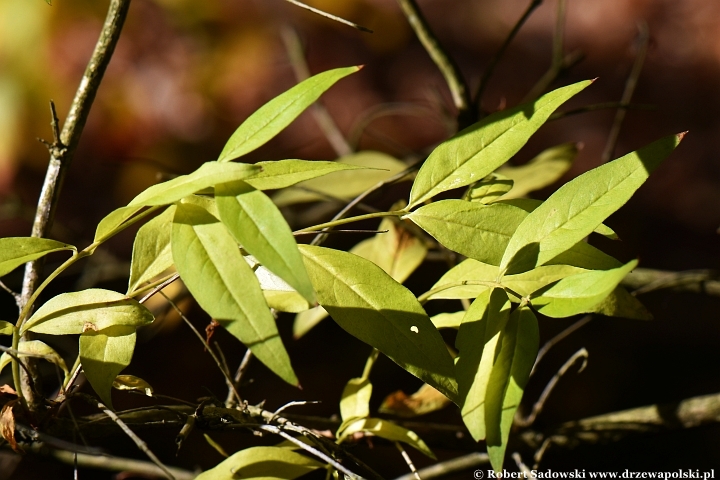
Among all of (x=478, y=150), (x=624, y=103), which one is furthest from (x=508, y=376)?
(x=624, y=103)

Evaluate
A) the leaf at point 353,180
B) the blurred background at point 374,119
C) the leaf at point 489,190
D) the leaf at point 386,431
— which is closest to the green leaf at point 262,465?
the leaf at point 386,431

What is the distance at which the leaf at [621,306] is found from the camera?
1.58 ft

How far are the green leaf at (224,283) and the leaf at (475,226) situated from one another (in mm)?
142

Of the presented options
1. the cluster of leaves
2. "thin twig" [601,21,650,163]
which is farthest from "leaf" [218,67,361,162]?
"thin twig" [601,21,650,163]

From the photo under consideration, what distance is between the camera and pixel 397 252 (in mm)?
789

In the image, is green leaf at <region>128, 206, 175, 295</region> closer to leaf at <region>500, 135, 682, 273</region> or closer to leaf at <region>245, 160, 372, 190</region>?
leaf at <region>245, 160, 372, 190</region>

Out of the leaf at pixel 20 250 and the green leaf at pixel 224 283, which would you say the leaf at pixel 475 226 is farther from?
the leaf at pixel 20 250

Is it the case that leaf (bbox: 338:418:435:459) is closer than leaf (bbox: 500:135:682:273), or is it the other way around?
leaf (bbox: 500:135:682:273)

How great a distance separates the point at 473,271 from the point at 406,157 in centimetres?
70

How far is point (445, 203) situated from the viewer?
1.53 ft

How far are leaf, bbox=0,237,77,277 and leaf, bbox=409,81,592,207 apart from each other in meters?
0.27

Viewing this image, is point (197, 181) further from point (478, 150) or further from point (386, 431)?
point (386, 431)

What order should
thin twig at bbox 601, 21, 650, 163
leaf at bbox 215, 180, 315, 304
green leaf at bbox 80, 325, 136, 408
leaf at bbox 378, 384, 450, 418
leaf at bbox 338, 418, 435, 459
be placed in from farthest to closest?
thin twig at bbox 601, 21, 650, 163, leaf at bbox 378, 384, 450, 418, leaf at bbox 338, 418, 435, 459, green leaf at bbox 80, 325, 136, 408, leaf at bbox 215, 180, 315, 304

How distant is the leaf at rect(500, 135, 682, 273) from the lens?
1.39 ft
